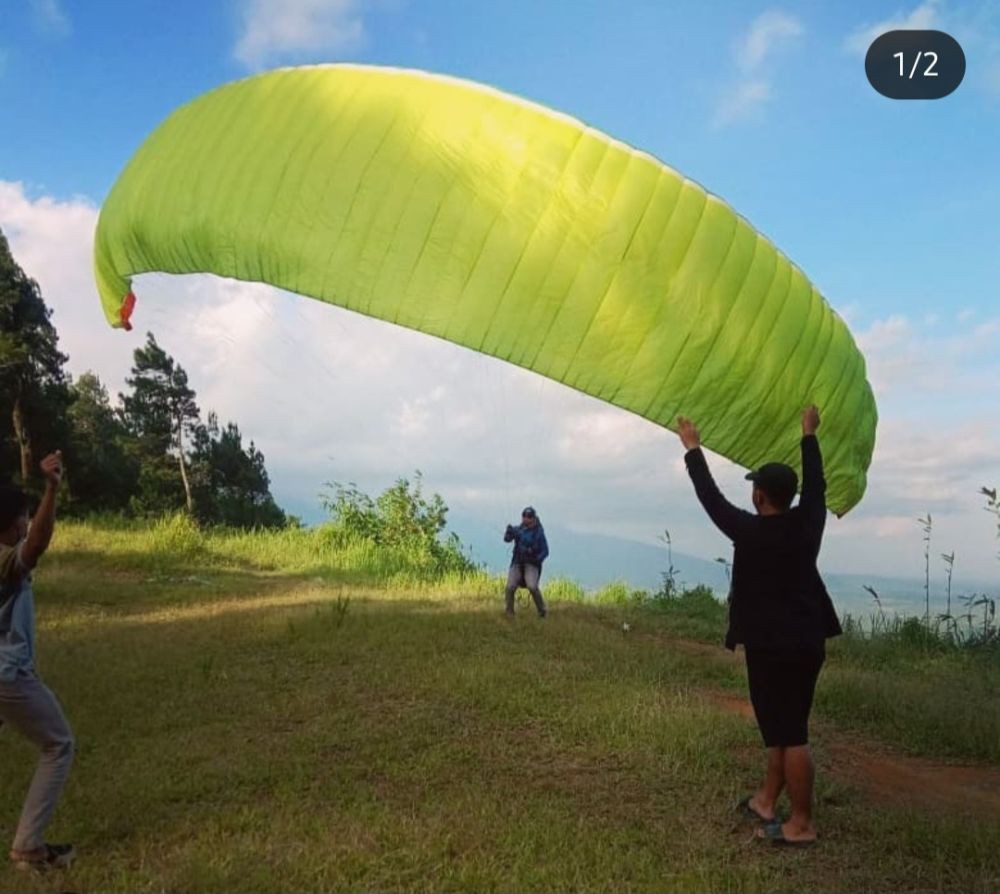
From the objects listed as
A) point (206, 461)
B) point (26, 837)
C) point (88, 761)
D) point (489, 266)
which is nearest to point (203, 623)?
point (88, 761)

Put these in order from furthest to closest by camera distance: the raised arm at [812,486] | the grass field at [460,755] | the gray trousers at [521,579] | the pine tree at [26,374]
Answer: the pine tree at [26,374] < the gray trousers at [521,579] < the raised arm at [812,486] < the grass field at [460,755]

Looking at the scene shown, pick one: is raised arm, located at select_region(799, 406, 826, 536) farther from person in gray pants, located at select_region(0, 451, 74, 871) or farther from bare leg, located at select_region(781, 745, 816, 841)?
person in gray pants, located at select_region(0, 451, 74, 871)

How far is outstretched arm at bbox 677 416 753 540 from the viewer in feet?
13.3

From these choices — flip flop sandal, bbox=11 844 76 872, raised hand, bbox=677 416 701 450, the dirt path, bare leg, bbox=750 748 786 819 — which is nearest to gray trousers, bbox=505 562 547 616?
the dirt path

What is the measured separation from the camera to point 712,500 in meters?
4.11

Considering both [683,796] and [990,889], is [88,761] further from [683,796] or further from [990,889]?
[990,889]

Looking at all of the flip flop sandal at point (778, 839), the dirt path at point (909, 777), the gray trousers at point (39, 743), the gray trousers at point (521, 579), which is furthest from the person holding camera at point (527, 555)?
the gray trousers at point (39, 743)

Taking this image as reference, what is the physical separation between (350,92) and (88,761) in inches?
165

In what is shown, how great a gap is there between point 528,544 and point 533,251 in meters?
6.97

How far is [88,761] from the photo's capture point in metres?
5.51

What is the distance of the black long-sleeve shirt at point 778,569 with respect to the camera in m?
3.94

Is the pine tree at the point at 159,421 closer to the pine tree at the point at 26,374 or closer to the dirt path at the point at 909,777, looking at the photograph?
the pine tree at the point at 26,374

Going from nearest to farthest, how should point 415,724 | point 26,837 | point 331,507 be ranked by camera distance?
point 26,837 < point 415,724 < point 331,507

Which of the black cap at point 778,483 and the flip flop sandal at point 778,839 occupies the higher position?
the black cap at point 778,483
